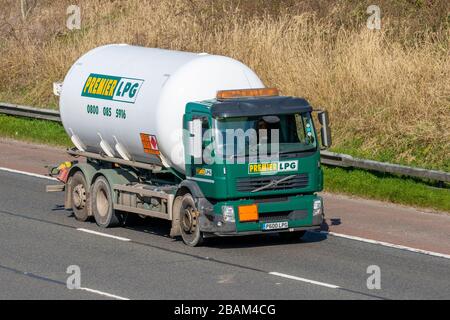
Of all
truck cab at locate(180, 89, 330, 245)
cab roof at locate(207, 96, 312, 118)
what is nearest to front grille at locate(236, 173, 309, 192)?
truck cab at locate(180, 89, 330, 245)

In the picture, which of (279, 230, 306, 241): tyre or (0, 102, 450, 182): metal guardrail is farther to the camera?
(0, 102, 450, 182): metal guardrail

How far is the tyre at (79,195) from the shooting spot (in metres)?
20.2

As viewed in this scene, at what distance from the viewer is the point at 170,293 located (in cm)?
1468

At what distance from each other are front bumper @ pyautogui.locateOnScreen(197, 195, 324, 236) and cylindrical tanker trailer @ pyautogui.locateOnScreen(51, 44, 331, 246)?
0.01 metres

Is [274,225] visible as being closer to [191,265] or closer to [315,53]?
[191,265]

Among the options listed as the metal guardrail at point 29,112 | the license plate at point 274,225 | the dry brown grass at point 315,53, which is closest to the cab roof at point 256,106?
the license plate at point 274,225

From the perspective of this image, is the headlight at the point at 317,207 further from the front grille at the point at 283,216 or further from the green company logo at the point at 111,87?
the green company logo at the point at 111,87

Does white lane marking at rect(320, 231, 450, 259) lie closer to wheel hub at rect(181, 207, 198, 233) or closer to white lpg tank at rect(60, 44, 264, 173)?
wheel hub at rect(181, 207, 198, 233)

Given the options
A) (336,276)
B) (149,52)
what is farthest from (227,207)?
(149,52)

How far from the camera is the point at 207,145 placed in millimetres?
17453

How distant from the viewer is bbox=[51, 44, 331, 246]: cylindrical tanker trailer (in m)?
17.3

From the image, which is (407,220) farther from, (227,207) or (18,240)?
(18,240)

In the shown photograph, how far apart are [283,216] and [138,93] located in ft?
9.85

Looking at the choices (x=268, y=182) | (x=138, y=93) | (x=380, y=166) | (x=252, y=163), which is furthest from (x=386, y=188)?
(x=138, y=93)
